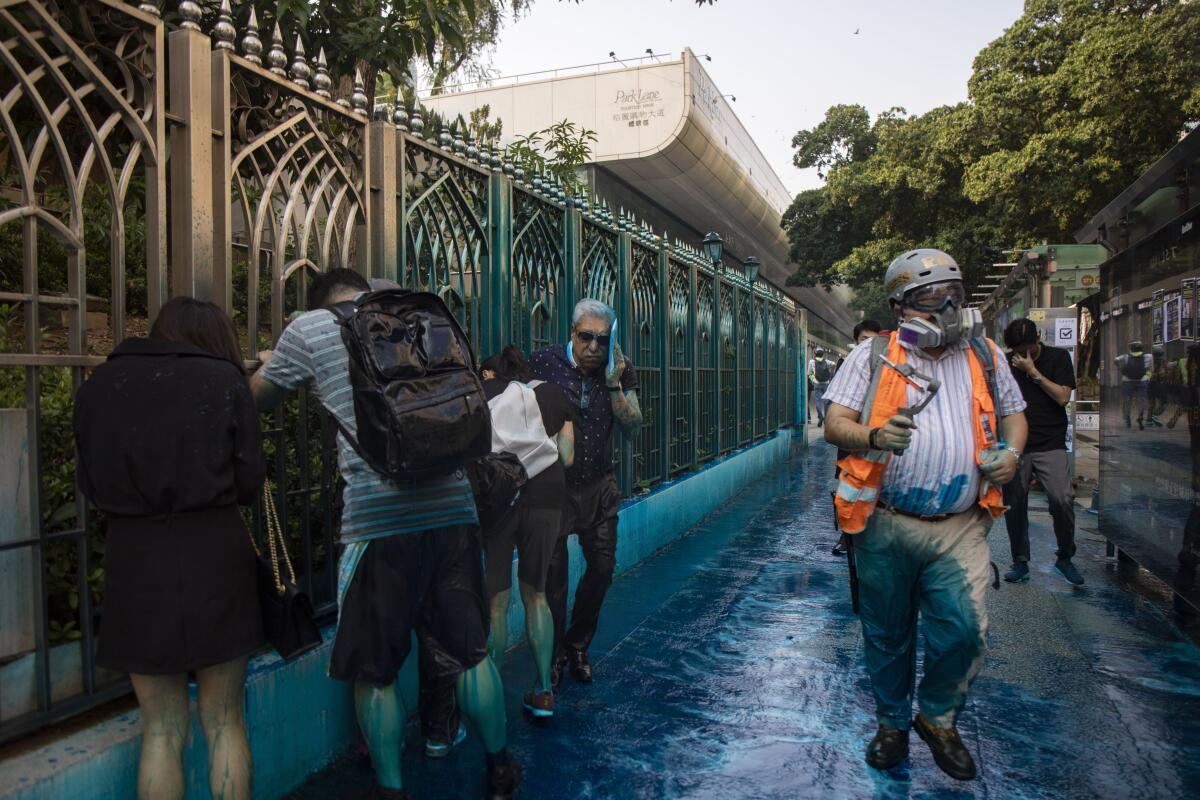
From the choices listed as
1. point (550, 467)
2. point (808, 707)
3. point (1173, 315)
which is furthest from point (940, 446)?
point (1173, 315)

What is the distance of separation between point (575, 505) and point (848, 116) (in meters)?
28.8

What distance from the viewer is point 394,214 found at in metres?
4.09

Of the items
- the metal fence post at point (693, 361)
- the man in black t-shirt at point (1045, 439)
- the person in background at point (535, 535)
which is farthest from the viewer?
the metal fence post at point (693, 361)

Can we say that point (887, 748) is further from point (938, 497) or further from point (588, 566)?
point (588, 566)

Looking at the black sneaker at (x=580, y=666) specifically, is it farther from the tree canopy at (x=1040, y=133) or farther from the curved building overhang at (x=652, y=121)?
the curved building overhang at (x=652, y=121)

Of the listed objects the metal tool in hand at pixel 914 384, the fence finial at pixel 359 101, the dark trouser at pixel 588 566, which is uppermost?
the fence finial at pixel 359 101

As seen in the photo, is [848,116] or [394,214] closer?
[394,214]

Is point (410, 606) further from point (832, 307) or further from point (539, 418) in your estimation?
point (832, 307)

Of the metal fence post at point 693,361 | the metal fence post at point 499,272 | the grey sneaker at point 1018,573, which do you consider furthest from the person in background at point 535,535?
the metal fence post at point 693,361

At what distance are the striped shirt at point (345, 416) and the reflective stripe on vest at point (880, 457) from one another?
160 centimetres

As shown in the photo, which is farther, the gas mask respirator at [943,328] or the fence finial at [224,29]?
the gas mask respirator at [943,328]

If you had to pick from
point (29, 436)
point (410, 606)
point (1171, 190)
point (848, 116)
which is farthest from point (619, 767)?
point (848, 116)

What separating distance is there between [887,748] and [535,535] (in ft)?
5.49

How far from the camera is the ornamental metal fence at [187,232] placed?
2613 mm
